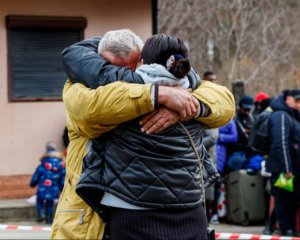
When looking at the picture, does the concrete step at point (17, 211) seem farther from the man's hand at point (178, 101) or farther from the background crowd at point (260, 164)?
the man's hand at point (178, 101)

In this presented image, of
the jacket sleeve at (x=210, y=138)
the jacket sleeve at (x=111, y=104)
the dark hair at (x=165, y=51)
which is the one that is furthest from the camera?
the jacket sleeve at (x=210, y=138)

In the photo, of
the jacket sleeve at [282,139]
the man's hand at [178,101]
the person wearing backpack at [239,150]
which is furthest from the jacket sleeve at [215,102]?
the person wearing backpack at [239,150]

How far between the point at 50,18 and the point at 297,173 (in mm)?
4509

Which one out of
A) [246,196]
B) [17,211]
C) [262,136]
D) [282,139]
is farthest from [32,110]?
[282,139]

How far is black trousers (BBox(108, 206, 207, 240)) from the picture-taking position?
4.01 metres

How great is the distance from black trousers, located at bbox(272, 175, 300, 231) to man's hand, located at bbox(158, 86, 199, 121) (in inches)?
261

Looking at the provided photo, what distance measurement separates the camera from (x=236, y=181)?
38.4ft

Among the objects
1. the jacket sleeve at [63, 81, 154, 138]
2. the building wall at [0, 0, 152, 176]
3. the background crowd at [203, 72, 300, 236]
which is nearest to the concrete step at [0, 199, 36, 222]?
the building wall at [0, 0, 152, 176]

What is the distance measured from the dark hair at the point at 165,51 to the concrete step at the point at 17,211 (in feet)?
26.8

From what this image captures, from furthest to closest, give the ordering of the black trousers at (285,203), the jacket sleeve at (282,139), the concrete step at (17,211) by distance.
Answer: the concrete step at (17,211)
the black trousers at (285,203)
the jacket sleeve at (282,139)

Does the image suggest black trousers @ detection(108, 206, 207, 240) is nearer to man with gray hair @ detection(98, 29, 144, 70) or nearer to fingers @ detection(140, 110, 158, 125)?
fingers @ detection(140, 110, 158, 125)

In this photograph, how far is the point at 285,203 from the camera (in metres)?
10.6

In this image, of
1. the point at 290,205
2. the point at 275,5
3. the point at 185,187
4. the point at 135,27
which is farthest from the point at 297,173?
the point at 275,5

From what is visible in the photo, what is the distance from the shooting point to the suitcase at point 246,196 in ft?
38.3
